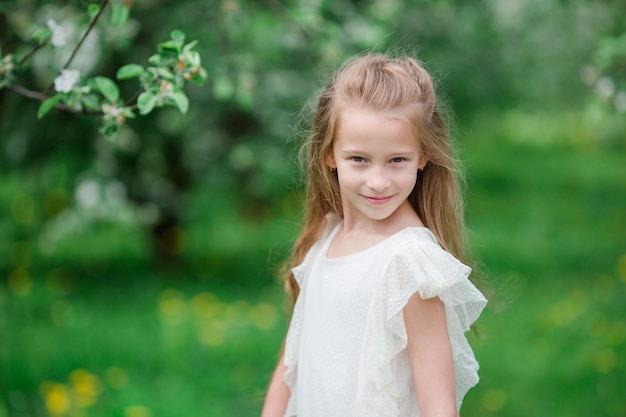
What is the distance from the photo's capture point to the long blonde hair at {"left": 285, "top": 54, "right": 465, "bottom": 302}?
196cm

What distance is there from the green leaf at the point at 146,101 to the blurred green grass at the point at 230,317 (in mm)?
670

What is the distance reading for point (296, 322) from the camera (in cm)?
230

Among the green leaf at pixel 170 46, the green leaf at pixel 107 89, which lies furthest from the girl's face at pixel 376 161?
the green leaf at pixel 107 89

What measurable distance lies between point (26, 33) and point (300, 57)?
8.21 ft

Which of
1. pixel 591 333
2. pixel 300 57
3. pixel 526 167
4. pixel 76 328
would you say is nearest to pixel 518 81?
pixel 526 167

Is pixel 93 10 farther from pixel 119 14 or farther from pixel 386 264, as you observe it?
pixel 386 264

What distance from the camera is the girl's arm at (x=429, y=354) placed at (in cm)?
190

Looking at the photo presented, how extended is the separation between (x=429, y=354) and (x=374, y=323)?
0.13m

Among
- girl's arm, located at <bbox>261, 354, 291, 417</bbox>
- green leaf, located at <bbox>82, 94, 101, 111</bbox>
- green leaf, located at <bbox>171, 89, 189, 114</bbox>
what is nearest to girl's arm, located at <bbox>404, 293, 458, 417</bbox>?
girl's arm, located at <bbox>261, 354, 291, 417</bbox>

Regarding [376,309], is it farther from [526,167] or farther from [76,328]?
[526,167]

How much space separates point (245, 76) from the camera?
3396 millimetres

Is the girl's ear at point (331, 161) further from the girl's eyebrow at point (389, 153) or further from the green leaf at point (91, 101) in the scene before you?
the green leaf at point (91, 101)

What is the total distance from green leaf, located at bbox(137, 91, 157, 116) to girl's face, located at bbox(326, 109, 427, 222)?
54 cm

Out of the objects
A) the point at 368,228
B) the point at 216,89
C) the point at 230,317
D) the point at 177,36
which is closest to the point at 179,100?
the point at 177,36
